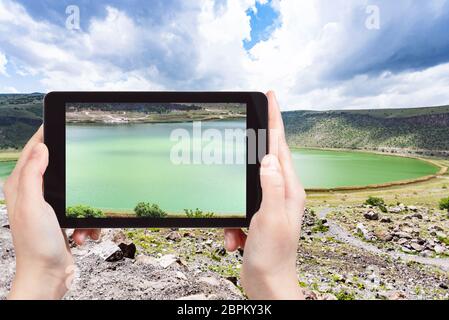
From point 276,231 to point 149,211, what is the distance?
236 mm

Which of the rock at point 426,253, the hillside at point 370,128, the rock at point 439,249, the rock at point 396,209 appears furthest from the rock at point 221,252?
the hillside at point 370,128

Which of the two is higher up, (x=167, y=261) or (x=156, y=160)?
(x=156, y=160)

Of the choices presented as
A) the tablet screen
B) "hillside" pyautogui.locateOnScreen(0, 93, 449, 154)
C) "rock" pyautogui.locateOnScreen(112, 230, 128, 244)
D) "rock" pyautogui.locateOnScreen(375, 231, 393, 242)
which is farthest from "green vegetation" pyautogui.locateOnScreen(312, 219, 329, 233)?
"hillside" pyautogui.locateOnScreen(0, 93, 449, 154)

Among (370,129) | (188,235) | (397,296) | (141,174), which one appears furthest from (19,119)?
(370,129)

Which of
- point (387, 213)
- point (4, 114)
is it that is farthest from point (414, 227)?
point (4, 114)

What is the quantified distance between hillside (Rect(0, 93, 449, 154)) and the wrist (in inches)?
373

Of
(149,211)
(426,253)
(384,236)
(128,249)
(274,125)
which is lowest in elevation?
(426,253)

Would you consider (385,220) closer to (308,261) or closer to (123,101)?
(308,261)

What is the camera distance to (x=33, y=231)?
0.59 m

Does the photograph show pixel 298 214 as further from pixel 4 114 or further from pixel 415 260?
pixel 4 114

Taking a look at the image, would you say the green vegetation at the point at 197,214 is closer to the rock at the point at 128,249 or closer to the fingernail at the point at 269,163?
the fingernail at the point at 269,163

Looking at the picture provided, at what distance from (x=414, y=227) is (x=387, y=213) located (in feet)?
1.93

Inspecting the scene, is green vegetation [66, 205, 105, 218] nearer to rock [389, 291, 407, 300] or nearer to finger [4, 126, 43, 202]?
finger [4, 126, 43, 202]

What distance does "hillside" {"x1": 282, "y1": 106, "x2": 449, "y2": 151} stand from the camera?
11.6m
